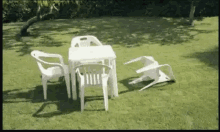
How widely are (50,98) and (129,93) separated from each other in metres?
1.58

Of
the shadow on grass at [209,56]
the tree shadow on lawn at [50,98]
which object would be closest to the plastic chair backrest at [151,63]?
the tree shadow on lawn at [50,98]

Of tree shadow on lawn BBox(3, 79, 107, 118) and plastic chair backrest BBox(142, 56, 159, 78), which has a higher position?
plastic chair backrest BBox(142, 56, 159, 78)

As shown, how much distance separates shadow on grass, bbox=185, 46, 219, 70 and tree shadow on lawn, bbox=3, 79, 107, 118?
3.46 meters

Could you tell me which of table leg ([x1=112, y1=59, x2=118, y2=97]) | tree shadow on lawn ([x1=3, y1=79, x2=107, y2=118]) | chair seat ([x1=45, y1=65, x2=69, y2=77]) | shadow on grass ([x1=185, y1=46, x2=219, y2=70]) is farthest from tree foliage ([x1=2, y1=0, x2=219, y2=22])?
table leg ([x1=112, y1=59, x2=118, y2=97])

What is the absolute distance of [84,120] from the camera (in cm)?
413

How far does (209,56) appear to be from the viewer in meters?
7.44

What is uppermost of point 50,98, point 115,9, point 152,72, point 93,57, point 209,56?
point 93,57

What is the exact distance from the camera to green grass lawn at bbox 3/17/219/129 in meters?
4.07

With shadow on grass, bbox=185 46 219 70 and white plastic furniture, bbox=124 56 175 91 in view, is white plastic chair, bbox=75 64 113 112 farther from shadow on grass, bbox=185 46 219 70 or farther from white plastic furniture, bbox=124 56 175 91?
shadow on grass, bbox=185 46 219 70

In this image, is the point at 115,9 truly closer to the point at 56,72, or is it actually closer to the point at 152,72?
the point at 152,72

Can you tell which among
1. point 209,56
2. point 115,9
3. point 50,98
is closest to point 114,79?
point 50,98

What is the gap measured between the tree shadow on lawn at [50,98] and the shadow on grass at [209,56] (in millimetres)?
3461

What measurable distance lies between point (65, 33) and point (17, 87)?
19.0 ft

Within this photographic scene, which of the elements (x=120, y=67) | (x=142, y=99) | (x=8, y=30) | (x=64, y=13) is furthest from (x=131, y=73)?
(x=64, y=13)
